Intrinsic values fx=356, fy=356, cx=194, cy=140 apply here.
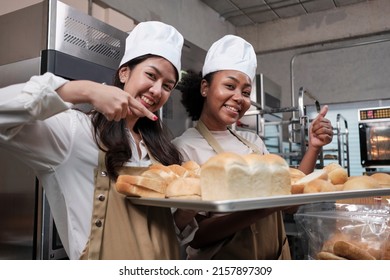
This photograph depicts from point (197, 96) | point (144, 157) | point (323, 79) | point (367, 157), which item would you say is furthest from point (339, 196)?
point (323, 79)

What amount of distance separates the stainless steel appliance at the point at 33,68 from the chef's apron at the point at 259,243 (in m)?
0.46

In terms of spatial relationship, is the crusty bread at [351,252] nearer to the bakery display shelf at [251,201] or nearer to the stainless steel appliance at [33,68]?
the bakery display shelf at [251,201]

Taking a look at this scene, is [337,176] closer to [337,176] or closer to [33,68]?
[337,176]

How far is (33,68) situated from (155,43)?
15.2 inches

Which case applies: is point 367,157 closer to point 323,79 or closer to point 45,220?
point 323,79

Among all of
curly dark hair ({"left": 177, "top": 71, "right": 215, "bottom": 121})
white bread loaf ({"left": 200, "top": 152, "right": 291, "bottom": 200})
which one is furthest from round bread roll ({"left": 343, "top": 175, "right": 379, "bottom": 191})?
curly dark hair ({"left": 177, "top": 71, "right": 215, "bottom": 121})

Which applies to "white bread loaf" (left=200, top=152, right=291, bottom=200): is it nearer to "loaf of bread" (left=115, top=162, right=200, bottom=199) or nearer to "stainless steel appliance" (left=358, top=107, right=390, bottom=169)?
"loaf of bread" (left=115, top=162, right=200, bottom=199)

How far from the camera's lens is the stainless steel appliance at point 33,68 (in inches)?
37.1

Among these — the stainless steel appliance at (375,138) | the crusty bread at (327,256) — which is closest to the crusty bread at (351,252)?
the crusty bread at (327,256)

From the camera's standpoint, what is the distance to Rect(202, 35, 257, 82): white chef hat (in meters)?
1.04

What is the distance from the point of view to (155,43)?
0.83 m

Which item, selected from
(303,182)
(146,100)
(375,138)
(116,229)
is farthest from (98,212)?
(375,138)

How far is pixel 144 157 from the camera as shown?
31.9 inches
